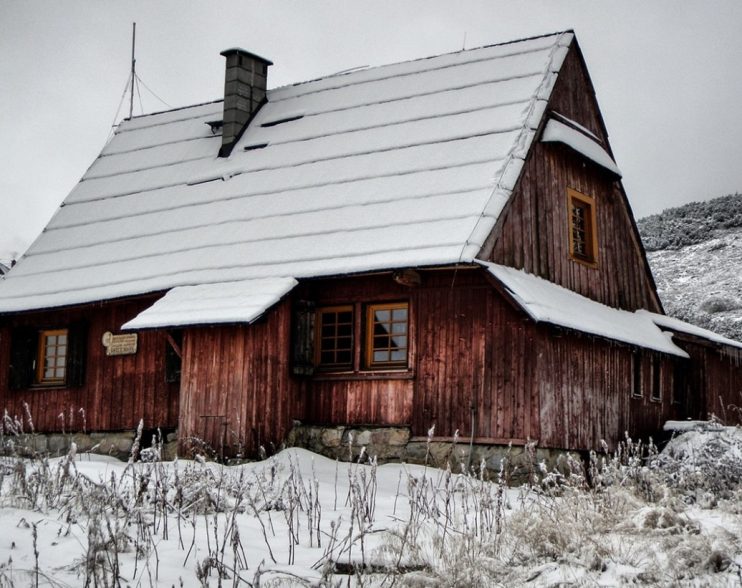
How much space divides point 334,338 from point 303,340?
51cm

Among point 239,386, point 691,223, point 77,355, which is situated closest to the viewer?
point 239,386

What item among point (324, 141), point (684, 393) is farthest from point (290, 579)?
point (684, 393)

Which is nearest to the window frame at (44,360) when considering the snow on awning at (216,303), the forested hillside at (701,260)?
the snow on awning at (216,303)

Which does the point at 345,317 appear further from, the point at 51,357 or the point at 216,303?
the point at 51,357

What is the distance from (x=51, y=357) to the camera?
19062 mm

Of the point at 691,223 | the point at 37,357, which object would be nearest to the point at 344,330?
the point at 37,357

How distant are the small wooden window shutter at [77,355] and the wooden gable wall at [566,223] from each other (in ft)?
26.5

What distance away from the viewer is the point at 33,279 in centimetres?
1958

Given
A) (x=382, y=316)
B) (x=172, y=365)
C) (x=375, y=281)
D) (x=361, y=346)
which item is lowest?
(x=172, y=365)

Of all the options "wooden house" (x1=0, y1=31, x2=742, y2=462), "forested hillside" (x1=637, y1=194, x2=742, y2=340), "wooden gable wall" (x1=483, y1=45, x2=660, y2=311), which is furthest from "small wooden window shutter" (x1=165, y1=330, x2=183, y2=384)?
"forested hillside" (x1=637, y1=194, x2=742, y2=340)

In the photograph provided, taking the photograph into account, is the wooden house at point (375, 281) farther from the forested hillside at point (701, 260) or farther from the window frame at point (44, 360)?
the forested hillside at point (701, 260)

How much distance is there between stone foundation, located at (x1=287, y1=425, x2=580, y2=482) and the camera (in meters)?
13.9

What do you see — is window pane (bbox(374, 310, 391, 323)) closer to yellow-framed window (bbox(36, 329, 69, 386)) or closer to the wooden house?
the wooden house

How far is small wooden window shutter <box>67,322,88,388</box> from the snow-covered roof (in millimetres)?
626
